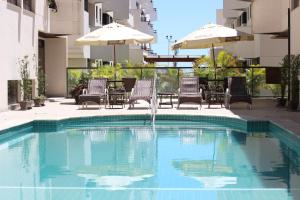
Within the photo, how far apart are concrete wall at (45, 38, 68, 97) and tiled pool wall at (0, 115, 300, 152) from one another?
27.8ft

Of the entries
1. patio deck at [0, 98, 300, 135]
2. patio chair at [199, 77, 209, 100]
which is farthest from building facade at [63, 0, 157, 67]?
patio deck at [0, 98, 300, 135]

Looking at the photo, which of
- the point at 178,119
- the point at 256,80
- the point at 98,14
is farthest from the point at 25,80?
the point at 98,14

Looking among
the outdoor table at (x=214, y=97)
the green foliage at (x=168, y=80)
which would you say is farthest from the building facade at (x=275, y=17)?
the green foliage at (x=168, y=80)

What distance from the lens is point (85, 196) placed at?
6.14 metres

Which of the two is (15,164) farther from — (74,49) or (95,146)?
(74,49)

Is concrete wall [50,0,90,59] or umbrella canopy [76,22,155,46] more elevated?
concrete wall [50,0,90,59]

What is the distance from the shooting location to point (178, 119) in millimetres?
14094

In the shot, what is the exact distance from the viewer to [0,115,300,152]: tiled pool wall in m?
10.9

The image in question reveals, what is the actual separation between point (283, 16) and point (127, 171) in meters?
12.8

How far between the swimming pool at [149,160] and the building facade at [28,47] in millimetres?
3249

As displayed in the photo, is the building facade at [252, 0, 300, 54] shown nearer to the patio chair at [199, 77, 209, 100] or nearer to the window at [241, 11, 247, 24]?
the patio chair at [199, 77, 209, 100]

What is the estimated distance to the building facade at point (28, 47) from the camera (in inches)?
582

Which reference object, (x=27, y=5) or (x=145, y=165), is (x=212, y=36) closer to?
(x=27, y=5)

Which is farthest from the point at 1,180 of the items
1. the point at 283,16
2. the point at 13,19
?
the point at 283,16
